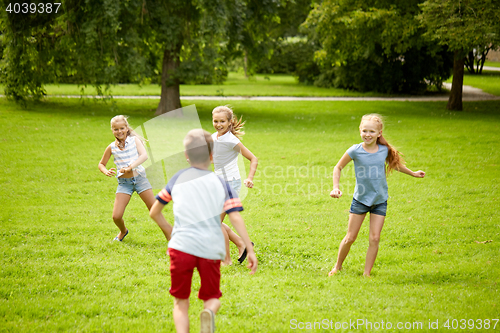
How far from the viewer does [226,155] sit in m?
5.23

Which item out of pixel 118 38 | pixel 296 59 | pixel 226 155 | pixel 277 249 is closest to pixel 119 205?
pixel 226 155

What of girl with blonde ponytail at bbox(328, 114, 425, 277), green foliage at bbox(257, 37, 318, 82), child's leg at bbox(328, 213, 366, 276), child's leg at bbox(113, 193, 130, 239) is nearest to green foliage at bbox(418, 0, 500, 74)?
girl with blonde ponytail at bbox(328, 114, 425, 277)

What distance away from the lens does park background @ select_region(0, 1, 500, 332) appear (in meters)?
4.37

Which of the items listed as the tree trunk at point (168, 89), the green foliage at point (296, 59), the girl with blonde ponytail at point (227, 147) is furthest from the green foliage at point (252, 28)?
the green foliage at point (296, 59)

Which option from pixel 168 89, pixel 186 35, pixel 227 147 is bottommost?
pixel 227 147

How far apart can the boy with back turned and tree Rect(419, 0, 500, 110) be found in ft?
49.3

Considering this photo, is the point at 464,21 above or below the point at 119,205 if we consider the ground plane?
above

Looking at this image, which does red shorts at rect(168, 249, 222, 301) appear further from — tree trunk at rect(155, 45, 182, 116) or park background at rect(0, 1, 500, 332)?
tree trunk at rect(155, 45, 182, 116)

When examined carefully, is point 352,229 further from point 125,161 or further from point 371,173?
point 125,161

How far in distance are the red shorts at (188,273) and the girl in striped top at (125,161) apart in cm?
273

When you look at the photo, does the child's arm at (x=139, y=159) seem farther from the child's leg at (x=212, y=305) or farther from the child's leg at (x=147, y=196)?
the child's leg at (x=212, y=305)

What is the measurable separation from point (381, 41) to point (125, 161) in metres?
18.0

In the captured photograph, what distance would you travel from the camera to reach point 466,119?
1797 cm

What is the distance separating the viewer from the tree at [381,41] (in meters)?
18.5
